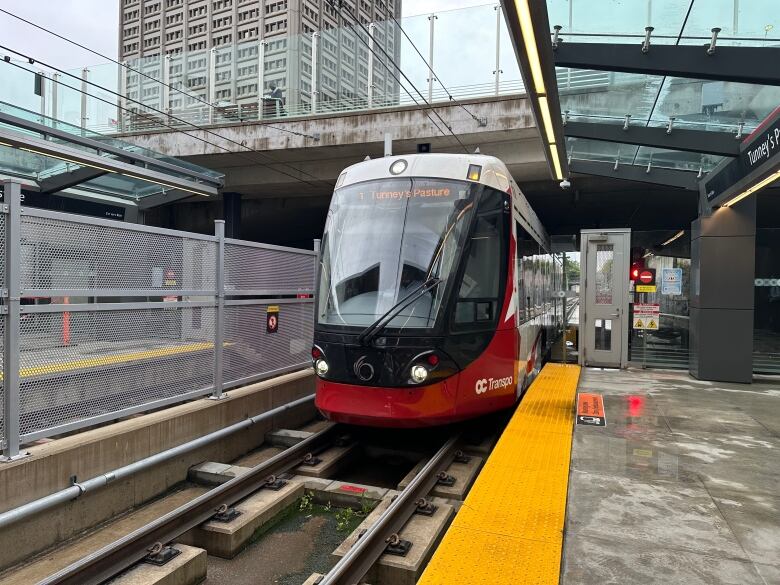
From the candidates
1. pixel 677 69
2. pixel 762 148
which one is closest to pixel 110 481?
pixel 677 69

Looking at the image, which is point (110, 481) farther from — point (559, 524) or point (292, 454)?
→ point (559, 524)

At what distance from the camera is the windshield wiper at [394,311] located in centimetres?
564

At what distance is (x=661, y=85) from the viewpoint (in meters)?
8.02

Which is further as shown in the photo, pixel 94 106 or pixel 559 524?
pixel 94 106

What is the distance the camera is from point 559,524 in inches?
146

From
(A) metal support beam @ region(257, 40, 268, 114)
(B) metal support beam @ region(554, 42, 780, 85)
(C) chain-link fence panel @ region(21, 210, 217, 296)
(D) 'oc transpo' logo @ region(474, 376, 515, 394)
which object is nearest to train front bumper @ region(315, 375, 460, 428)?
(D) 'oc transpo' logo @ region(474, 376, 515, 394)

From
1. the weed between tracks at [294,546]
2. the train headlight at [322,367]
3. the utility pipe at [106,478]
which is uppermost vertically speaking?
the train headlight at [322,367]

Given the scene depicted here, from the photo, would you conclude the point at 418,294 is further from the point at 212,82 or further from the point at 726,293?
the point at 212,82

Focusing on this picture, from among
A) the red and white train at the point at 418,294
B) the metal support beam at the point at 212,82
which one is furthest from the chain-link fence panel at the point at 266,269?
the metal support beam at the point at 212,82

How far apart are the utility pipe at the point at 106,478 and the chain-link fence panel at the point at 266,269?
1.66 metres

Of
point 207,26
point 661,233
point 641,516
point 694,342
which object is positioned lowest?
point 641,516

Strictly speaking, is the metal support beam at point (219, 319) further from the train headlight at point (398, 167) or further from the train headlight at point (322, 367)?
the train headlight at point (398, 167)

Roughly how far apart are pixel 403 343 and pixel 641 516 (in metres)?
2.56

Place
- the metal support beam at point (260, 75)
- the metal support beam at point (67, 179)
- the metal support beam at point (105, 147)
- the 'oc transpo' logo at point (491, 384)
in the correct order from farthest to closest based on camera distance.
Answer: the metal support beam at point (260, 75) → the metal support beam at point (67, 179) → the metal support beam at point (105, 147) → the 'oc transpo' logo at point (491, 384)
